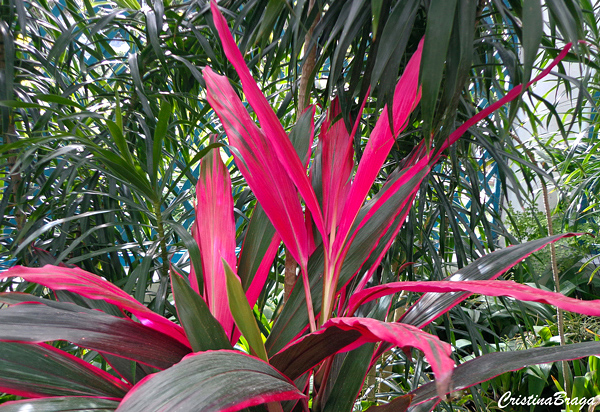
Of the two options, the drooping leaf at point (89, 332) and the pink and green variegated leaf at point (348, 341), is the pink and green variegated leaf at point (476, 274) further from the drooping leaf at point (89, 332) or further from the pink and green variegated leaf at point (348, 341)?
the drooping leaf at point (89, 332)

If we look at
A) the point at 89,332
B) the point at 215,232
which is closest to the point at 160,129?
the point at 215,232

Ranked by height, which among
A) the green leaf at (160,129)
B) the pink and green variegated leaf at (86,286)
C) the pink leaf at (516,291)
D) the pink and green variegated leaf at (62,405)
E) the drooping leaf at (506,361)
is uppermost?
the green leaf at (160,129)

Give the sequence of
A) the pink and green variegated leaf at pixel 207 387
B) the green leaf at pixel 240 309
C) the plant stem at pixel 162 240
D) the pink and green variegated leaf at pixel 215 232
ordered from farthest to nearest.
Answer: the plant stem at pixel 162 240, the pink and green variegated leaf at pixel 215 232, the green leaf at pixel 240 309, the pink and green variegated leaf at pixel 207 387

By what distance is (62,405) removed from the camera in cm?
31

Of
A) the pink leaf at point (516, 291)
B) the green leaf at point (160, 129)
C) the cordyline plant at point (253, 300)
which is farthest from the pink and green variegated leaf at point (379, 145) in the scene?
the green leaf at point (160, 129)

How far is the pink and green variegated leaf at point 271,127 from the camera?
0.41m

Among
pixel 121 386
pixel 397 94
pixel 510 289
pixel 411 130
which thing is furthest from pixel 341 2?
pixel 121 386

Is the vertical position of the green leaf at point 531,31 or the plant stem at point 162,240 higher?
the plant stem at point 162,240

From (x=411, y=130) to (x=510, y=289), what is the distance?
401mm

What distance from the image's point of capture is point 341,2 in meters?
0.47

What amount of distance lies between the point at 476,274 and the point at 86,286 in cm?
37

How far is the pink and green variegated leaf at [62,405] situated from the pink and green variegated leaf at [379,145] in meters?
0.26

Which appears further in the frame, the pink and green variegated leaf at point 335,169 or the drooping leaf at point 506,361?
the pink and green variegated leaf at point 335,169

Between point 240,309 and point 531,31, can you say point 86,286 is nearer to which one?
point 240,309
